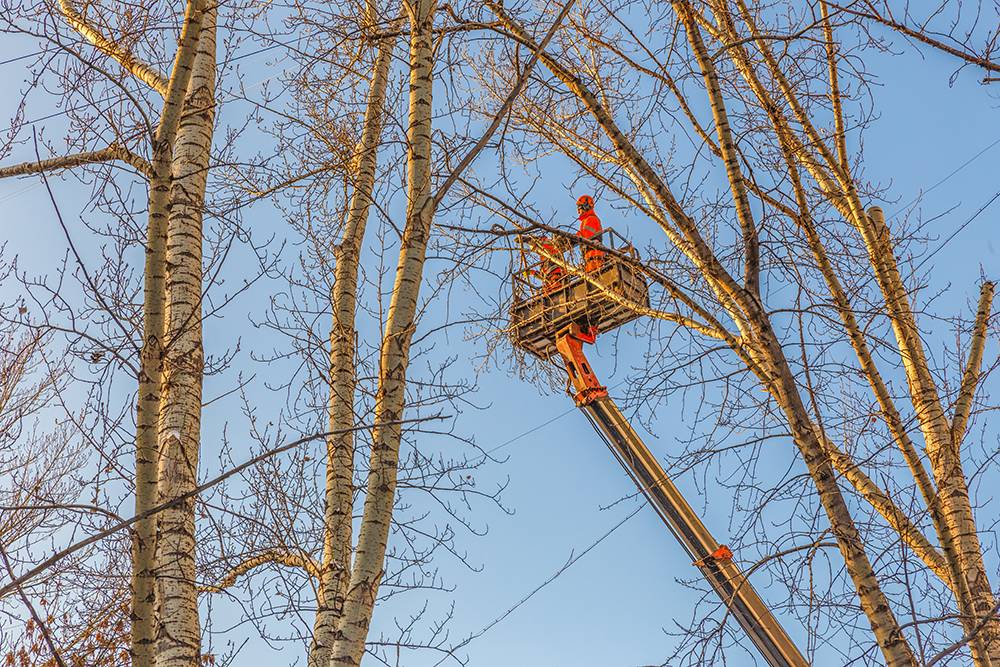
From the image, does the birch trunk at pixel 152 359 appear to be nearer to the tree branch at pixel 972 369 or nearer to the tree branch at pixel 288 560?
the tree branch at pixel 288 560

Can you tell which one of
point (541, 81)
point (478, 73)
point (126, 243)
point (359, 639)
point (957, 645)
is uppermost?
point (478, 73)

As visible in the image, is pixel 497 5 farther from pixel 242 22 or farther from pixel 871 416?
pixel 871 416

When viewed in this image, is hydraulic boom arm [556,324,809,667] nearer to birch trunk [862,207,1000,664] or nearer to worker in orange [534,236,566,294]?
worker in orange [534,236,566,294]

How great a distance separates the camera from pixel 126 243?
3.50 metres

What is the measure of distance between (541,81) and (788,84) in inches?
65.7

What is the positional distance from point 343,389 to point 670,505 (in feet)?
18.7

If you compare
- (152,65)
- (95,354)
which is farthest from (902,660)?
(152,65)

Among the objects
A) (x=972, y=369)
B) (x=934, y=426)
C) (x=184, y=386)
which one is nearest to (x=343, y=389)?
(x=184, y=386)

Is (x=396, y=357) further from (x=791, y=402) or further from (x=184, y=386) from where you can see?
(x=791, y=402)

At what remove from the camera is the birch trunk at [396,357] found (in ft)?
11.1

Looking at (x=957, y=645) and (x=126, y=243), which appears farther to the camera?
(x=126, y=243)

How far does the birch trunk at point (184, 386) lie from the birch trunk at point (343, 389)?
2.03ft

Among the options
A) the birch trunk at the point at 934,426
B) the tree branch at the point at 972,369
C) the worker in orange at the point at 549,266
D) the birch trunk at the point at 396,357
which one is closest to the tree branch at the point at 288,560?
the birch trunk at the point at 396,357

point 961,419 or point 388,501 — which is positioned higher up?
point 961,419
